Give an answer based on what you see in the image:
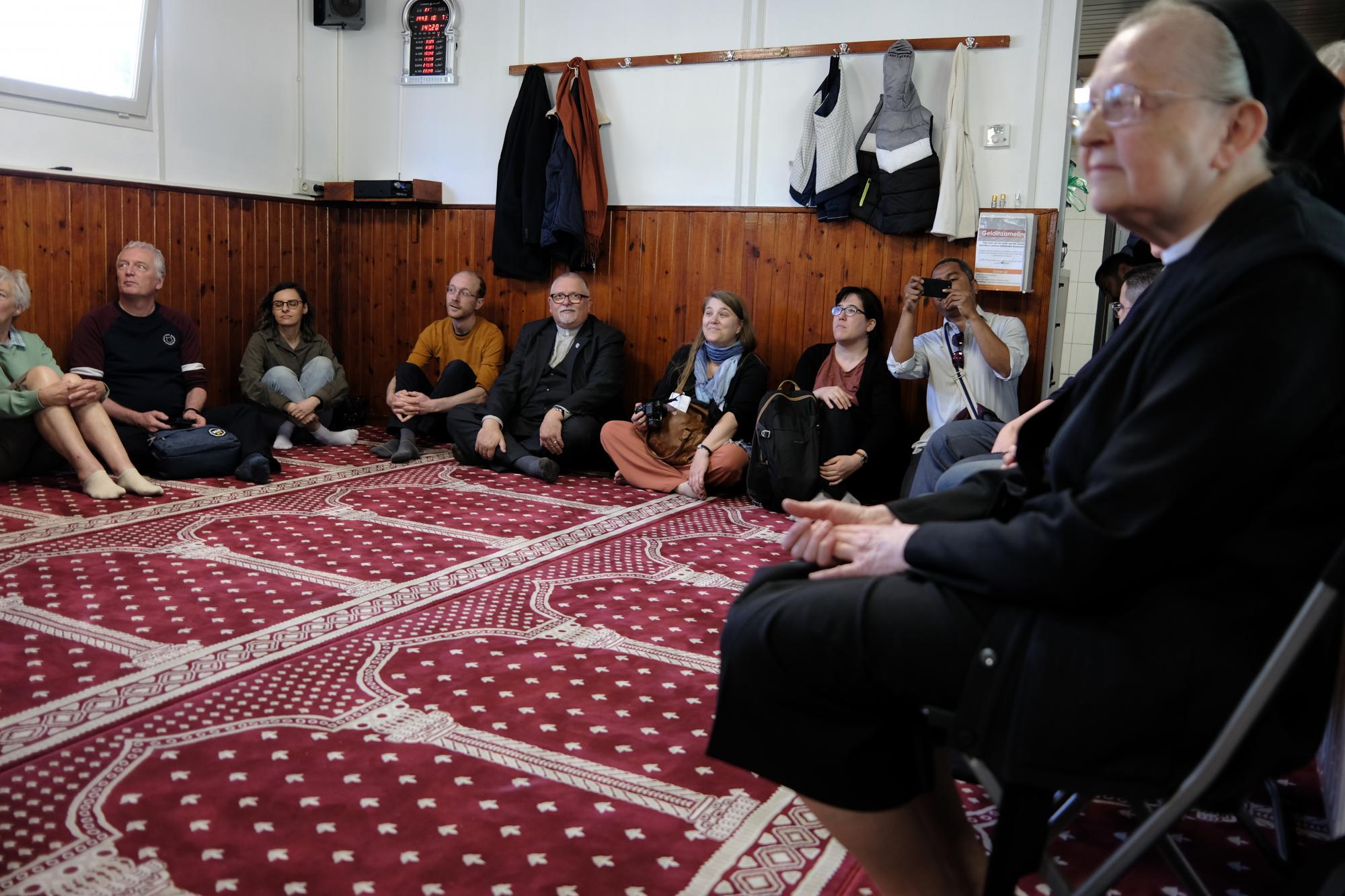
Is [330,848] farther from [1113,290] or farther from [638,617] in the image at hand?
[1113,290]

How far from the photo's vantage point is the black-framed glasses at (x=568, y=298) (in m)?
5.59

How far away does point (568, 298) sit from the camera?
Answer: 5586 millimetres

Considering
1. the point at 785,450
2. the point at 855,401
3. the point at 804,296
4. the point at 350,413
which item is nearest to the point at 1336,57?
the point at 785,450

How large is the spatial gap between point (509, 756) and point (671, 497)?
2.81 meters

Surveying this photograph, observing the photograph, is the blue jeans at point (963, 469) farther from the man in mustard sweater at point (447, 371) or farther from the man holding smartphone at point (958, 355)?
the man in mustard sweater at point (447, 371)

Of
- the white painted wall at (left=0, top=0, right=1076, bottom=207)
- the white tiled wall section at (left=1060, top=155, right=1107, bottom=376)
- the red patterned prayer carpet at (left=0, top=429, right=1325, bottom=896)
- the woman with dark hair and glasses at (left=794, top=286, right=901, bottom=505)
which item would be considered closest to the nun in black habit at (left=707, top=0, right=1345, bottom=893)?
the red patterned prayer carpet at (left=0, top=429, right=1325, bottom=896)

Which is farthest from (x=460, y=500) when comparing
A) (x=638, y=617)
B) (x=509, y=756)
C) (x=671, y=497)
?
(x=509, y=756)

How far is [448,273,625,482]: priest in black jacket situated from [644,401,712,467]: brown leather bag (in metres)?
0.40

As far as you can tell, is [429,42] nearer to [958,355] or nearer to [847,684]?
[958,355]

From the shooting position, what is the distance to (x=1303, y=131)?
1.19m

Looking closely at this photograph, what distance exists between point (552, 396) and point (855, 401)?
1637 millimetres

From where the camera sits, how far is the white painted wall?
5012 mm

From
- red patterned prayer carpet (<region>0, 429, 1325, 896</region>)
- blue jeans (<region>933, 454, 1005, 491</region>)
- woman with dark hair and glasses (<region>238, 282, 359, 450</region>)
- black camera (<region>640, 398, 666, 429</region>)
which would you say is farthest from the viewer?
woman with dark hair and glasses (<region>238, 282, 359, 450</region>)

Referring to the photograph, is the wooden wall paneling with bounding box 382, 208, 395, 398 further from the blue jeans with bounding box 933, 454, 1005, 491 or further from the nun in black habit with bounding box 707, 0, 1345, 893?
the nun in black habit with bounding box 707, 0, 1345, 893
